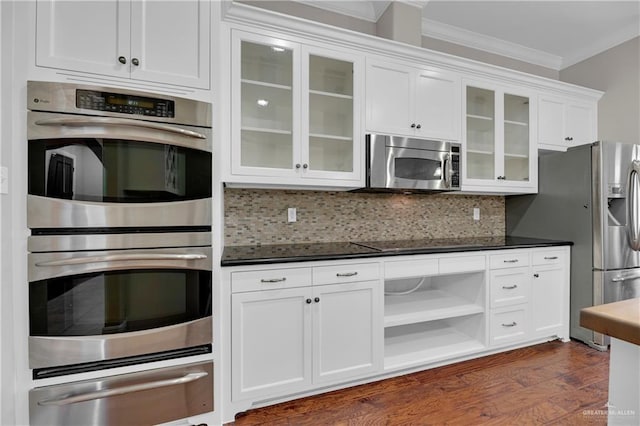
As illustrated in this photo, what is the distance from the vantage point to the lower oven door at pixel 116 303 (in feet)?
4.61

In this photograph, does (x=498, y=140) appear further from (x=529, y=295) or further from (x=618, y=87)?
(x=618, y=87)

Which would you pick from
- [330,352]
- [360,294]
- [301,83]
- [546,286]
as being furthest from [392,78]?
[546,286]

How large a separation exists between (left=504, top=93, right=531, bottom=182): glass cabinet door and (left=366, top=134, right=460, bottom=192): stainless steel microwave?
69 centimetres

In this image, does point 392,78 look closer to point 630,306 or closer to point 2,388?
point 630,306

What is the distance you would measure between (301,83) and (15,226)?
171 cm

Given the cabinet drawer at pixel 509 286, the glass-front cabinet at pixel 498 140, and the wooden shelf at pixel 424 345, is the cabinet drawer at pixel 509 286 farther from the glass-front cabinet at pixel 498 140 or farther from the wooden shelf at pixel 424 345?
the glass-front cabinet at pixel 498 140

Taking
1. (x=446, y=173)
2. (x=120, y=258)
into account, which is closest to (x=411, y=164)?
(x=446, y=173)

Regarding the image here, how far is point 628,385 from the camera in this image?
78cm

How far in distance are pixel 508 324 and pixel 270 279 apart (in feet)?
6.52

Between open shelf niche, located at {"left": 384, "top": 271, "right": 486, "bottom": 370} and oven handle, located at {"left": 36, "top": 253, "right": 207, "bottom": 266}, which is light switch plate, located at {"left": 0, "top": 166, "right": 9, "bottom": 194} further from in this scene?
open shelf niche, located at {"left": 384, "top": 271, "right": 486, "bottom": 370}

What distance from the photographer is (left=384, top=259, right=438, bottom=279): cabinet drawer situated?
2.11 metres

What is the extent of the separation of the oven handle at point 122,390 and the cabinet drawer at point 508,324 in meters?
2.14

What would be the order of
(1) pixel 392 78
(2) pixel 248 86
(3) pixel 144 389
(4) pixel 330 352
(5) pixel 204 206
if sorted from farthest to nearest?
1. (1) pixel 392 78
2. (2) pixel 248 86
3. (4) pixel 330 352
4. (5) pixel 204 206
5. (3) pixel 144 389

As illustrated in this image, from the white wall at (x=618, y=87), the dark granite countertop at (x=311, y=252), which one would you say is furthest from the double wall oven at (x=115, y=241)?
the white wall at (x=618, y=87)
